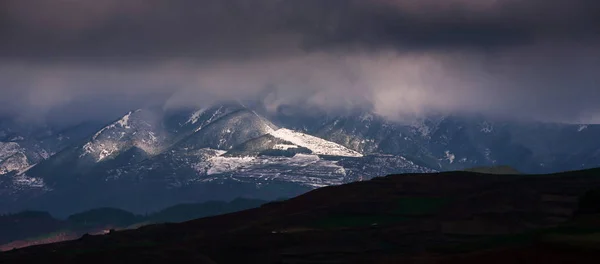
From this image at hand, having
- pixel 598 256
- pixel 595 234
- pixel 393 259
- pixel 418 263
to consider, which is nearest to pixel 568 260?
pixel 598 256

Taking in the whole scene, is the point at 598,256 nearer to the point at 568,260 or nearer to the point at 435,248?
the point at 568,260

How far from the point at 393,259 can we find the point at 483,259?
1046 inches

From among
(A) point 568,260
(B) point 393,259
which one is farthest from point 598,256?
(B) point 393,259

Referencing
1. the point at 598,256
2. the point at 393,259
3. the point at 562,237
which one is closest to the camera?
the point at 598,256

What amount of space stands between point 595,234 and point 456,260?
19538 mm

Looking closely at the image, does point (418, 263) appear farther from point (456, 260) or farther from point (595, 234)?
point (595, 234)

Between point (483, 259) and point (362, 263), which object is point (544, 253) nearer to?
point (483, 259)

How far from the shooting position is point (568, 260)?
155 m

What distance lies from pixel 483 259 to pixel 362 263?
3210 cm

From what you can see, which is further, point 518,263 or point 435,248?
point 435,248

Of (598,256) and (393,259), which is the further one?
(393,259)

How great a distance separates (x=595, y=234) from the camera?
168500 millimetres

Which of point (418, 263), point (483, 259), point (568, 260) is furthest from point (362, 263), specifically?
point (568, 260)

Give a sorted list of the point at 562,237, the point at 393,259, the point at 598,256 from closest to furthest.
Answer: the point at 598,256
the point at 562,237
the point at 393,259
